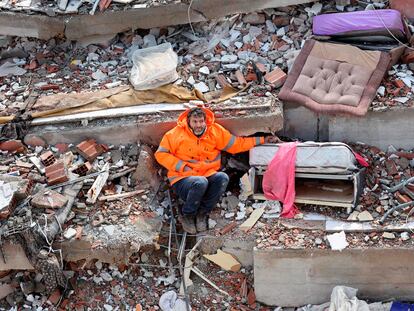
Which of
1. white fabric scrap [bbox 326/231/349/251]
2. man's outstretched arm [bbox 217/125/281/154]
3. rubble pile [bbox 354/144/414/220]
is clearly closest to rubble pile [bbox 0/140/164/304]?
man's outstretched arm [bbox 217/125/281/154]

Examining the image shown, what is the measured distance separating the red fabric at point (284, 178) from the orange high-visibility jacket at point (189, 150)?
0.62 metres

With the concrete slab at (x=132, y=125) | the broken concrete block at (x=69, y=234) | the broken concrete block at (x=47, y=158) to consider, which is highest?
the concrete slab at (x=132, y=125)

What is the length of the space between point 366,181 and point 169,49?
10.1ft

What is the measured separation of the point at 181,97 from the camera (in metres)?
9.17

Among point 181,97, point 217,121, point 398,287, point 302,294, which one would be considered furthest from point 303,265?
point 181,97

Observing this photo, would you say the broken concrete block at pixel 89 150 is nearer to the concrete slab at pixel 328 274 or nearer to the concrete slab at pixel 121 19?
the concrete slab at pixel 121 19

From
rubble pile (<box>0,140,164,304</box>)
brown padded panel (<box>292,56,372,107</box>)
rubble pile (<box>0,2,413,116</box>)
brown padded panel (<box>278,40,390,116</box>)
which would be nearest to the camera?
rubble pile (<box>0,140,164,304</box>)

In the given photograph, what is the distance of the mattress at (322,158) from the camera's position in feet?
27.0

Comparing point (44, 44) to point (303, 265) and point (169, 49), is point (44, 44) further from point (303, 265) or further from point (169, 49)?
point (303, 265)

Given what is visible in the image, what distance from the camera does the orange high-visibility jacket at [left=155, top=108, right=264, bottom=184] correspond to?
8.41 m

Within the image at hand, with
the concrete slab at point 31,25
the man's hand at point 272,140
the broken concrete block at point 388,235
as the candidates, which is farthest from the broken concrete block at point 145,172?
the broken concrete block at point 388,235

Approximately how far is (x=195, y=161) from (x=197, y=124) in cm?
49

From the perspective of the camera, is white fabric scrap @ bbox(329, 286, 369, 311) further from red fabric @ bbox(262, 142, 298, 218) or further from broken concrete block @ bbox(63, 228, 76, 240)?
broken concrete block @ bbox(63, 228, 76, 240)

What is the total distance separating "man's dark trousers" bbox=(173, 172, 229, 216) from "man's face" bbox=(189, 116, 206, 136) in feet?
1.70
